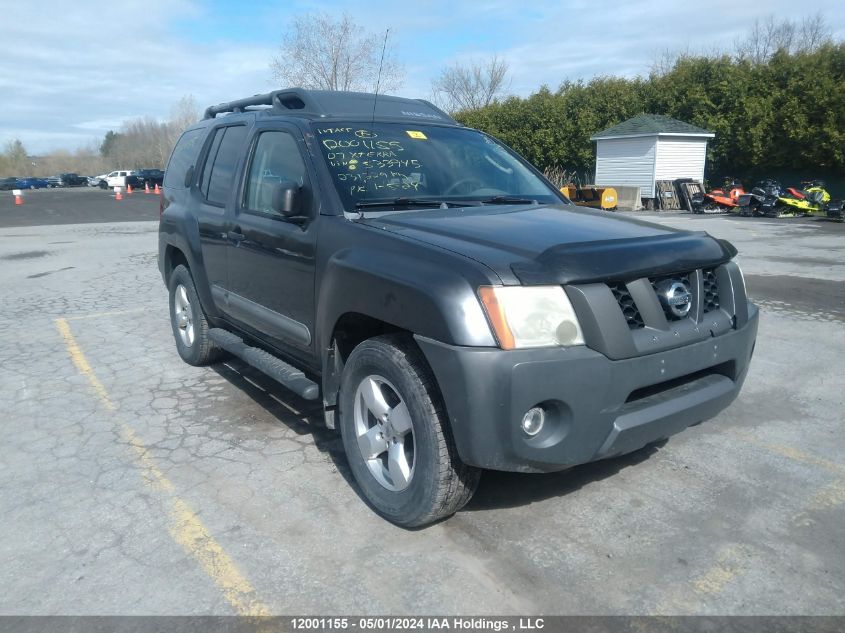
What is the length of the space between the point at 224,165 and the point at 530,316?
10.3 feet

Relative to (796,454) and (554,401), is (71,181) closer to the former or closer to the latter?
(796,454)

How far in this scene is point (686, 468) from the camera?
12.6ft

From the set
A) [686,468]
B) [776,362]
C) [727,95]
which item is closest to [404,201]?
[686,468]

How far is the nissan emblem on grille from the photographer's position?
3.02 m

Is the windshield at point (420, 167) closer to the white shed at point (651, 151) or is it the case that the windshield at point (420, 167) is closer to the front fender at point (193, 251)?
the front fender at point (193, 251)

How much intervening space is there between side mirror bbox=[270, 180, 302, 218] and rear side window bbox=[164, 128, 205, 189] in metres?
2.33

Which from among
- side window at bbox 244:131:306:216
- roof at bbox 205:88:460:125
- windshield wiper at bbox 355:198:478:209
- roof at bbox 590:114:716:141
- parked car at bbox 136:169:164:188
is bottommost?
windshield wiper at bbox 355:198:478:209

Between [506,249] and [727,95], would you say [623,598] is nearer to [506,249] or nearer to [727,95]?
[506,249]

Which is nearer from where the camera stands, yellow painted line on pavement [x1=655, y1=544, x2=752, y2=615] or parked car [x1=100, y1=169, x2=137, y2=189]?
A: yellow painted line on pavement [x1=655, y1=544, x2=752, y2=615]

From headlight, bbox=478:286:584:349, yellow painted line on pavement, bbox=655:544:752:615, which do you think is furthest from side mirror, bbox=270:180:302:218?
yellow painted line on pavement, bbox=655:544:752:615

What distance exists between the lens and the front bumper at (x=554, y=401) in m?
2.64

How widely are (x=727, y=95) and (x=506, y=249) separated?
2720 centimetres

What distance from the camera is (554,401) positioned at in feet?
8.87

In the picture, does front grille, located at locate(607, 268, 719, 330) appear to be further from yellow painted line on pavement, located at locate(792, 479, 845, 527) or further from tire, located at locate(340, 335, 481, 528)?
yellow painted line on pavement, located at locate(792, 479, 845, 527)
